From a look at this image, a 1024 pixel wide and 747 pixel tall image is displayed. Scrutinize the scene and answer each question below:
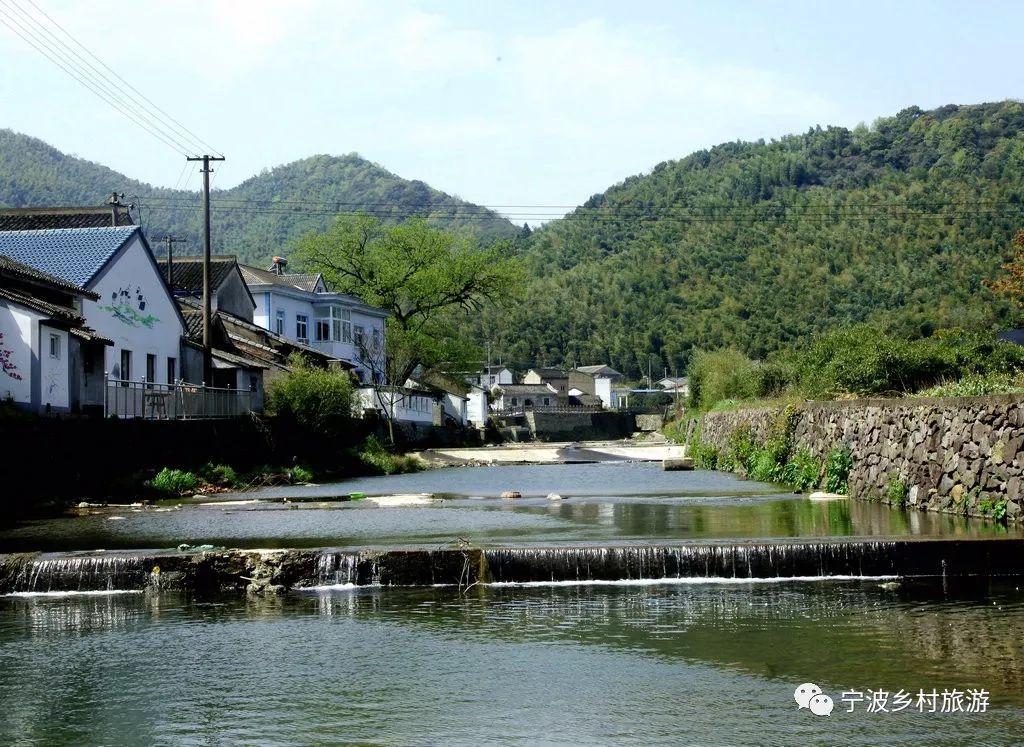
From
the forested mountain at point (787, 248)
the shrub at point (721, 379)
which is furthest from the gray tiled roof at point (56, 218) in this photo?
the forested mountain at point (787, 248)

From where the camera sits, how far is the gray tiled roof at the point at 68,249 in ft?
128

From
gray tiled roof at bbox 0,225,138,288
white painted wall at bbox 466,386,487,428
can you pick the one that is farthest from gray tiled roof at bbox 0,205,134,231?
white painted wall at bbox 466,386,487,428

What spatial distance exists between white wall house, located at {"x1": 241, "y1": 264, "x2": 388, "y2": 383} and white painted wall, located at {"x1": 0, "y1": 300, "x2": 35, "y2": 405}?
31339 millimetres

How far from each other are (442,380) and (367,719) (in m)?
76.3

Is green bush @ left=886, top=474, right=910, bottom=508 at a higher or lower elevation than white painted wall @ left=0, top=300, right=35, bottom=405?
lower

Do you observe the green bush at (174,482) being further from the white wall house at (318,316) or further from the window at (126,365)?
the white wall house at (318,316)

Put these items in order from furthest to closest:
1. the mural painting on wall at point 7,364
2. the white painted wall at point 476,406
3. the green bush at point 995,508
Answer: the white painted wall at point 476,406 → the mural painting on wall at point 7,364 → the green bush at point 995,508

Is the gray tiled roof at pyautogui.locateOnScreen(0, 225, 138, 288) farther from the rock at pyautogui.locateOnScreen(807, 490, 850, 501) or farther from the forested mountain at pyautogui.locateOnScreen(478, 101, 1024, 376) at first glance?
the forested mountain at pyautogui.locateOnScreen(478, 101, 1024, 376)

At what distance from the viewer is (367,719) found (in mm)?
10023

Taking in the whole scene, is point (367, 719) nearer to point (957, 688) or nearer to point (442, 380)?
point (957, 688)

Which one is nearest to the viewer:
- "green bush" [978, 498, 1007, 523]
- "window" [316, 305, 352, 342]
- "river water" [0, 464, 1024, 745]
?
"river water" [0, 464, 1024, 745]

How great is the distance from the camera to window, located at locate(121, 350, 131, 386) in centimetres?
4069

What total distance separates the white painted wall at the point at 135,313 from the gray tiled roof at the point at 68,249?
395 mm

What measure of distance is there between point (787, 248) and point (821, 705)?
453 ft
